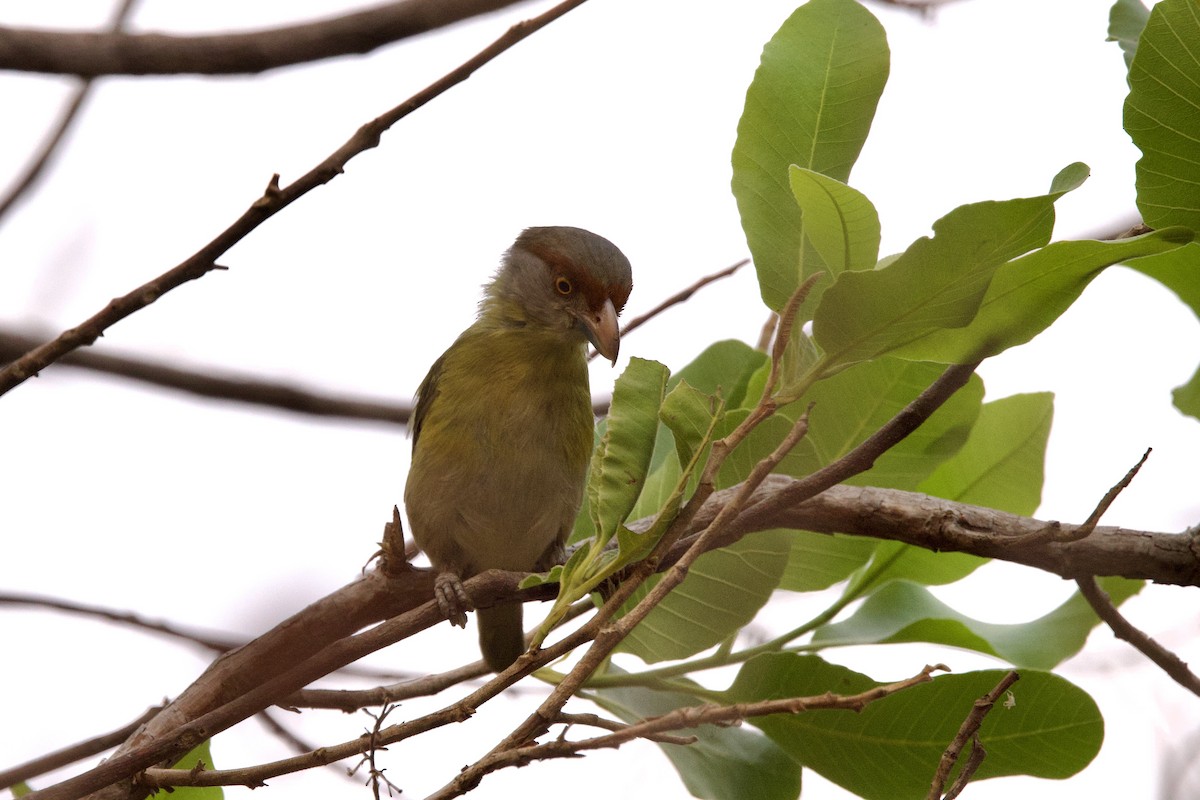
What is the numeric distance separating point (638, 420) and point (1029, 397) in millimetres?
1418

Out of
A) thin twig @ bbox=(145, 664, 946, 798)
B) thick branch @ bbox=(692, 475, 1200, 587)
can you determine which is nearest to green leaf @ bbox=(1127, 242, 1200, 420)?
thick branch @ bbox=(692, 475, 1200, 587)

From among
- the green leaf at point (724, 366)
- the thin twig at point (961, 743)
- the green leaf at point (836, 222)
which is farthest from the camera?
the green leaf at point (724, 366)

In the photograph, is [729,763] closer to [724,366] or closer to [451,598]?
[451,598]

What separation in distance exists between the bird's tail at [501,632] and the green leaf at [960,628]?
4.24ft

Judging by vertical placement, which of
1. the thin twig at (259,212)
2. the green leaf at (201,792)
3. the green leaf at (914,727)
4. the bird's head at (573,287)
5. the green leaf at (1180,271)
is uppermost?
the bird's head at (573,287)

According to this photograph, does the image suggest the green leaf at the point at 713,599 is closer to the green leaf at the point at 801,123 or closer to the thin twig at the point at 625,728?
the green leaf at the point at 801,123

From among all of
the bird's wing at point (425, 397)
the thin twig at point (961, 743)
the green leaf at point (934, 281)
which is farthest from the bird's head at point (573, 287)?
the thin twig at point (961, 743)

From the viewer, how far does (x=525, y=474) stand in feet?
12.2

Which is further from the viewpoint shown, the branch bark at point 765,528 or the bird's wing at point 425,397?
the bird's wing at point 425,397

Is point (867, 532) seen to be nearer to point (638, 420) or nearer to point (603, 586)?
point (603, 586)

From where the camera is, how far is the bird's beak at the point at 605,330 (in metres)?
3.62

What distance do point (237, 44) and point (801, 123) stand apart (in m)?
1.29

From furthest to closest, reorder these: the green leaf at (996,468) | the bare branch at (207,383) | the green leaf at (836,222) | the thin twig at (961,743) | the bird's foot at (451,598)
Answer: the bare branch at (207,383)
the green leaf at (996,468)
the bird's foot at (451,598)
the green leaf at (836,222)
the thin twig at (961,743)

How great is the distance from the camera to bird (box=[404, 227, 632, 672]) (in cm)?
372
